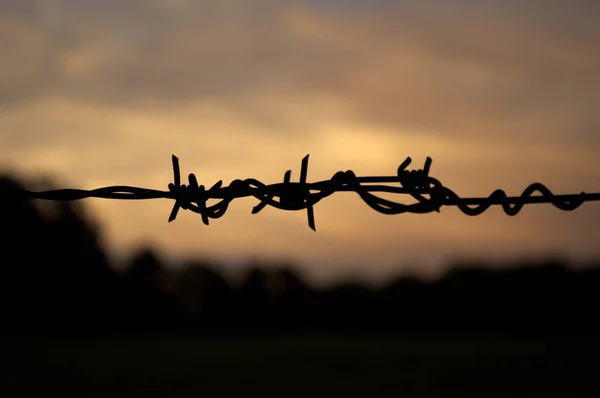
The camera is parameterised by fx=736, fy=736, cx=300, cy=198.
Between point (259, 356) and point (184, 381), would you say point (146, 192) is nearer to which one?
point (184, 381)

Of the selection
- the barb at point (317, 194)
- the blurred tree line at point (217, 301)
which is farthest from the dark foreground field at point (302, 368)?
the barb at point (317, 194)

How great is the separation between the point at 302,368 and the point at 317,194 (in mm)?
20801

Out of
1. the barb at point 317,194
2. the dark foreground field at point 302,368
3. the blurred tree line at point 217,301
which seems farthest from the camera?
the blurred tree line at point 217,301

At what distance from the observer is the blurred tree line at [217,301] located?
110 feet

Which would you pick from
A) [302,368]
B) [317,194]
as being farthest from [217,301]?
[317,194]

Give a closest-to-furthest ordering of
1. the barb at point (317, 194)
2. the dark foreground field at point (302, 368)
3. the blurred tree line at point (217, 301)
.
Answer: the barb at point (317, 194) → the dark foreground field at point (302, 368) → the blurred tree line at point (217, 301)

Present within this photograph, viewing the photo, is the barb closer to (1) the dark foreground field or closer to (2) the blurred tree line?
(1) the dark foreground field

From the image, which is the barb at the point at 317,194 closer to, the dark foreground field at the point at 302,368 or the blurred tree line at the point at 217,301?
the dark foreground field at the point at 302,368

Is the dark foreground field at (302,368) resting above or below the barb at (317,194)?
below

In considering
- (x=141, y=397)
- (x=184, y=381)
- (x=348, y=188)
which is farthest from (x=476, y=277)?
(x=348, y=188)

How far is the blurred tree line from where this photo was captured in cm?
3347

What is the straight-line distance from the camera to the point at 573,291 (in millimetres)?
28969

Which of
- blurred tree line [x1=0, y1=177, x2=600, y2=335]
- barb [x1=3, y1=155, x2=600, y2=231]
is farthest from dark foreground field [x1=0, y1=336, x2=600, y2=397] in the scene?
barb [x1=3, y1=155, x2=600, y2=231]

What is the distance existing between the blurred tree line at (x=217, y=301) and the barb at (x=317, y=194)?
31.0 metres
